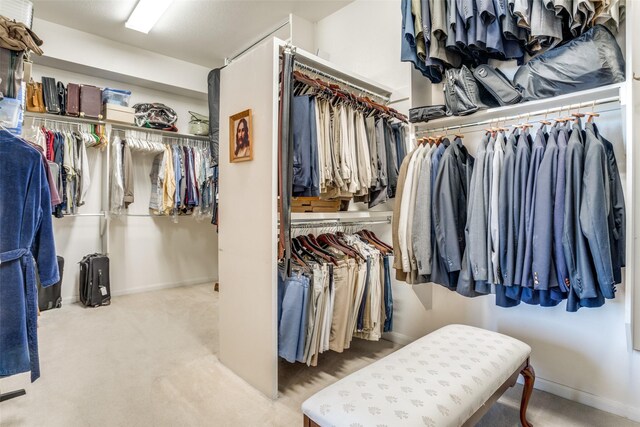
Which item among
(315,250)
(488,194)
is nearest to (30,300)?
(315,250)

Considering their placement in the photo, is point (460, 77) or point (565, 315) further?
point (460, 77)

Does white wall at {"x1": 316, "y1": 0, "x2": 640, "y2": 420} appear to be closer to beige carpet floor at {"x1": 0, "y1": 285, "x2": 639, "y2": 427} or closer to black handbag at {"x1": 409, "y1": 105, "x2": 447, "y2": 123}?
beige carpet floor at {"x1": 0, "y1": 285, "x2": 639, "y2": 427}

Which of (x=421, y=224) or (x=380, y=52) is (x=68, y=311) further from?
(x=380, y=52)

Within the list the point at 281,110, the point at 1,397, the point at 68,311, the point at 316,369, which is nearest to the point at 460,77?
the point at 281,110

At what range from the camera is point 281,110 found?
74.7 inches

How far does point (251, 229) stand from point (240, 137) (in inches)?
23.5

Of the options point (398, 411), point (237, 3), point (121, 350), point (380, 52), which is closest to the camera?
point (398, 411)

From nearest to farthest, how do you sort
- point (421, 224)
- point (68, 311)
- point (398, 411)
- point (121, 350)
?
1. point (398, 411)
2. point (421, 224)
3. point (121, 350)
4. point (68, 311)

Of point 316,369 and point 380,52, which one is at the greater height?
point 380,52

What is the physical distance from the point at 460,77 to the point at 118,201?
146 inches

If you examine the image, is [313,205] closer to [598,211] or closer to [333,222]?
[333,222]

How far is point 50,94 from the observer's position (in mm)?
3406

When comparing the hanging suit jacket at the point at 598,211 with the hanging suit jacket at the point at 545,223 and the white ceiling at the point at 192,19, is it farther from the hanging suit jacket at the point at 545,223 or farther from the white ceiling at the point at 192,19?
the white ceiling at the point at 192,19

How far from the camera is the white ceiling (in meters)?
3.18
